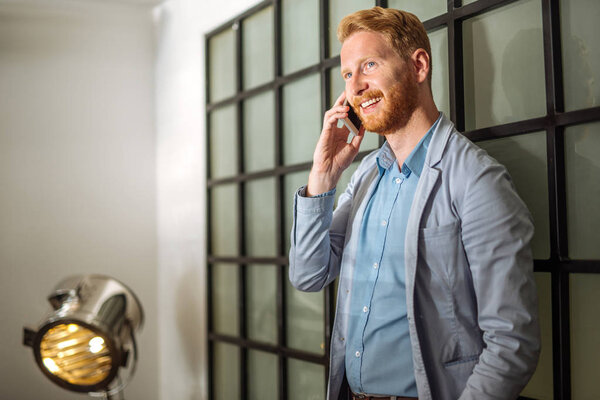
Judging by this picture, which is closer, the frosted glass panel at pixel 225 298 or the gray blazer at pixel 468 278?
the gray blazer at pixel 468 278

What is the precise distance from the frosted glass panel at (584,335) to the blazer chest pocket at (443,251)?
305 mm

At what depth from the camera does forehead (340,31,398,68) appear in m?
1.39

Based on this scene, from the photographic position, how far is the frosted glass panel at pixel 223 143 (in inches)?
105

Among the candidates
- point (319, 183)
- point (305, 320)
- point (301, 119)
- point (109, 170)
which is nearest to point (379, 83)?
point (319, 183)

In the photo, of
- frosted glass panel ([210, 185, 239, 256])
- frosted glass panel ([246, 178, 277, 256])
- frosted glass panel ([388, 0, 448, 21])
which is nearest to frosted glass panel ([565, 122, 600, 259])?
frosted glass panel ([388, 0, 448, 21])

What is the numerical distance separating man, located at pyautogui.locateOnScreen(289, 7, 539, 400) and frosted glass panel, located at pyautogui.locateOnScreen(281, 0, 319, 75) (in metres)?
0.70

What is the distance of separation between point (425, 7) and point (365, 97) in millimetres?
486

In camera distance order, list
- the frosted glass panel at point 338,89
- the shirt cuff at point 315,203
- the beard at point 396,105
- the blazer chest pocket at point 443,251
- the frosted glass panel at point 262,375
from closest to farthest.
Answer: the blazer chest pocket at point 443,251, the beard at point 396,105, the shirt cuff at point 315,203, the frosted glass panel at point 338,89, the frosted glass panel at point 262,375

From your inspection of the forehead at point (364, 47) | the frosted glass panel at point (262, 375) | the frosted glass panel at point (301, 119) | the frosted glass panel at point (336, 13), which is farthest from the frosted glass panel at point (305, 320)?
the forehead at point (364, 47)

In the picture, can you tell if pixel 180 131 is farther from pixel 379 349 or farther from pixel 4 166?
pixel 379 349

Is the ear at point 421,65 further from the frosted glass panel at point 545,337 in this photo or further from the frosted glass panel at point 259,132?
the frosted glass panel at point 259,132

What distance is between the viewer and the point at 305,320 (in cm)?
221

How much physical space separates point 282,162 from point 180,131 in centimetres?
90

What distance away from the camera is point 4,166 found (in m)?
2.92
